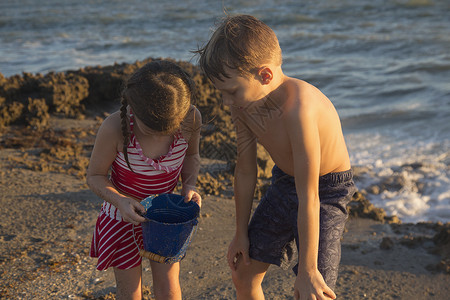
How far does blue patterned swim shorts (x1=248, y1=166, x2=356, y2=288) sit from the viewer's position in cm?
198

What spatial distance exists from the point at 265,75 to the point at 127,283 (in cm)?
117

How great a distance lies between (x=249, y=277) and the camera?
2256 mm

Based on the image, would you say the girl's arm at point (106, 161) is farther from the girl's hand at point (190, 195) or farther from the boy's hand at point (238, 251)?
the boy's hand at point (238, 251)

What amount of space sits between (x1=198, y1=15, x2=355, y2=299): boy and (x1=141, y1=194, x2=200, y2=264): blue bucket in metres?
0.26

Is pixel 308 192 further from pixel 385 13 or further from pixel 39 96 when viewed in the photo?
pixel 385 13

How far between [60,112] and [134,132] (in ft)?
13.2

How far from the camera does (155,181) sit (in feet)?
7.25

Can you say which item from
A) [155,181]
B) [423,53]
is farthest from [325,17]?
[155,181]

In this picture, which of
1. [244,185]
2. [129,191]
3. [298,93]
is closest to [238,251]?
[244,185]

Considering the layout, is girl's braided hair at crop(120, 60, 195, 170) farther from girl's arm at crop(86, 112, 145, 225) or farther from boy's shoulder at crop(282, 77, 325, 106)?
boy's shoulder at crop(282, 77, 325, 106)

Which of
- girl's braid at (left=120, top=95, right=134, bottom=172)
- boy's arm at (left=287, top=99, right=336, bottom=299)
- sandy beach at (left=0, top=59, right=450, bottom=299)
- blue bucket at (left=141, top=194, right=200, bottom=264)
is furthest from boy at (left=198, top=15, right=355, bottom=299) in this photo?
sandy beach at (left=0, top=59, right=450, bottom=299)

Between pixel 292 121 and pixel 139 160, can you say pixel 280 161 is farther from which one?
pixel 139 160

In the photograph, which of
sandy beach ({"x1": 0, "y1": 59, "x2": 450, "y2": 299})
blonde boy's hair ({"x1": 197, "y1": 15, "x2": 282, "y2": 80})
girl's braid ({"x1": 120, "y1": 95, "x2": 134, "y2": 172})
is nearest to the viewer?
blonde boy's hair ({"x1": 197, "y1": 15, "x2": 282, "y2": 80})

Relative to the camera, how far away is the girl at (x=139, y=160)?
195 cm
